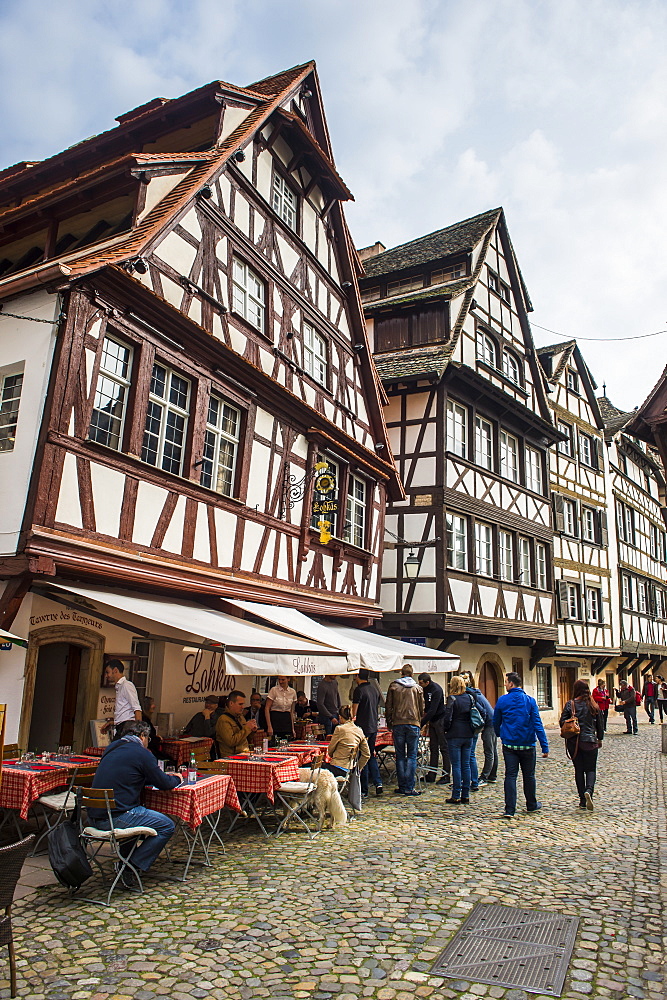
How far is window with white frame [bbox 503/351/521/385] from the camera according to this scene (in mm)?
22656

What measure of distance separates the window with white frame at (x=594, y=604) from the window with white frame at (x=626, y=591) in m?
3.14

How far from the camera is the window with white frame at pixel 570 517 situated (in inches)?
A: 1077

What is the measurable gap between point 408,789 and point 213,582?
4143 millimetres

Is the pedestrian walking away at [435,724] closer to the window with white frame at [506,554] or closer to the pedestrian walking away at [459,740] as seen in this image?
the pedestrian walking away at [459,740]

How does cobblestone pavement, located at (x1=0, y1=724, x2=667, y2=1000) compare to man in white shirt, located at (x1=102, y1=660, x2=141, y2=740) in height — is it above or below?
below

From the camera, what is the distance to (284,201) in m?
13.7

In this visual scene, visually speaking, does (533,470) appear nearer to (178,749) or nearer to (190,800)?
(178,749)

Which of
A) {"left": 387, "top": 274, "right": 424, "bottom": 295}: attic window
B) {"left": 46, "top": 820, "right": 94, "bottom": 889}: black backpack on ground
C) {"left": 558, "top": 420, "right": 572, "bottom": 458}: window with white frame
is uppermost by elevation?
{"left": 387, "top": 274, "right": 424, "bottom": 295}: attic window

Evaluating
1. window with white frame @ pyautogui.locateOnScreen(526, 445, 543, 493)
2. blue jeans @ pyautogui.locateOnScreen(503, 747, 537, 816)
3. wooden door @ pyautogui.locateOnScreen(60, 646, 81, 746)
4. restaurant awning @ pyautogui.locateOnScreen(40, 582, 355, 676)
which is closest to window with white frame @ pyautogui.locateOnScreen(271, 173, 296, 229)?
restaurant awning @ pyautogui.locateOnScreen(40, 582, 355, 676)

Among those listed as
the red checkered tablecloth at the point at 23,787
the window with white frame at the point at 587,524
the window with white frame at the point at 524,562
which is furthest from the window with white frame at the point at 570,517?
the red checkered tablecloth at the point at 23,787

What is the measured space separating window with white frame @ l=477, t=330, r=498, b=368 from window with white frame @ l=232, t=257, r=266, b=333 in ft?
33.2

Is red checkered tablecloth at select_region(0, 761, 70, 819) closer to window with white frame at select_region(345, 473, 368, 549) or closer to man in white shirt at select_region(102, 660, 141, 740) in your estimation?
man in white shirt at select_region(102, 660, 141, 740)

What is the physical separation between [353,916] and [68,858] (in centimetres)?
213

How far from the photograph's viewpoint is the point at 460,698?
9.94m
